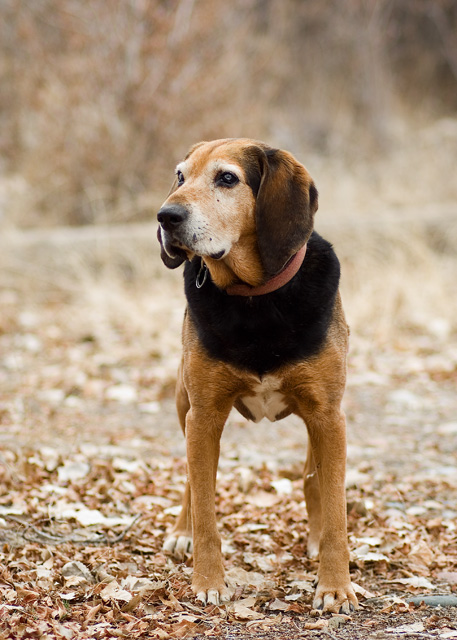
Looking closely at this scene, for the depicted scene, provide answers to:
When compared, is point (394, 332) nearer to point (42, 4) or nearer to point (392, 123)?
point (42, 4)

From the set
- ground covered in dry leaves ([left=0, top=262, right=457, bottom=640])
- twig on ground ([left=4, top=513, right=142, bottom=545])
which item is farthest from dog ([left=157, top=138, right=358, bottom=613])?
twig on ground ([left=4, top=513, right=142, bottom=545])

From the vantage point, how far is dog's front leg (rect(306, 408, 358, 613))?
3.47m

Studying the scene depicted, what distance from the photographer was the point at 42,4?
13.1 metres

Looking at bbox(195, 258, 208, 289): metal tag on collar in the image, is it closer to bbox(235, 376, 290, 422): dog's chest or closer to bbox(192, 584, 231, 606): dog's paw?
bbox(235, 376, 290, 422): dog's chest

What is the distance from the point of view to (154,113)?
39.3 ft

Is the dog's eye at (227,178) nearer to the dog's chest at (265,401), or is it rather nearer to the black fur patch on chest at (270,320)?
the black fur patch on chest at (270,320)

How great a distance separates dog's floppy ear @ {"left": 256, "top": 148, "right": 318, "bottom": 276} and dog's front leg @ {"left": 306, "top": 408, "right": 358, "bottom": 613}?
718mm

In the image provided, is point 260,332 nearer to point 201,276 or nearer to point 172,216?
point 201,276

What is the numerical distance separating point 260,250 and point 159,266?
7.01 m

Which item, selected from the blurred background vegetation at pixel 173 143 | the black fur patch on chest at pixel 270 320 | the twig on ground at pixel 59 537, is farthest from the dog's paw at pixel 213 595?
the blurred background vegetation at pixel 173 143

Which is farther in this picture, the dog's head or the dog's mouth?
the dog's mouth

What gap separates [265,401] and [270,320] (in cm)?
38

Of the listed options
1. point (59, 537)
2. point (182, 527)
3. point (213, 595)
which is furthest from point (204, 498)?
point (59, 537)

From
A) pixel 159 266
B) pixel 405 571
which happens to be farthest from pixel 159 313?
pixel 405 571
